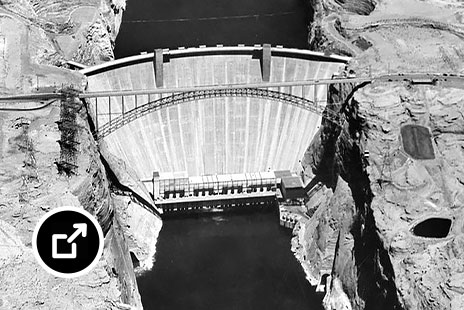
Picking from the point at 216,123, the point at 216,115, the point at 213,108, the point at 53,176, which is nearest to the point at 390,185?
the point at 216,123

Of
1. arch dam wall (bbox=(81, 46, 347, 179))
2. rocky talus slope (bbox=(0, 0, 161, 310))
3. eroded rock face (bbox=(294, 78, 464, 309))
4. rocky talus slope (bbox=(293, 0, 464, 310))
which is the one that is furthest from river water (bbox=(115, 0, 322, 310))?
arch dam wall (bbox=(81, 46, 347, 179))

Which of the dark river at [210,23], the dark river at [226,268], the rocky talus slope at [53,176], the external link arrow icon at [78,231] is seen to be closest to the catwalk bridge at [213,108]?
the rocky talus slope at [53,176]

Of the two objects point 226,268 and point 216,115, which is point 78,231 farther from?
point 216,115

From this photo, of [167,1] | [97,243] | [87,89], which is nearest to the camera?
[97,243]

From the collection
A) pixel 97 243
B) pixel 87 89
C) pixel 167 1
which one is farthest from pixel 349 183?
pixel 167 1

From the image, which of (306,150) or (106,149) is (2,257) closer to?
(106,149)

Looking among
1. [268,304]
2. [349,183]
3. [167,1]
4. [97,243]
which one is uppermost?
[167,1]

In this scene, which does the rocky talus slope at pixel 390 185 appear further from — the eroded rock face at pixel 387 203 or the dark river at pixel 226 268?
the dark river at pixel 226 268

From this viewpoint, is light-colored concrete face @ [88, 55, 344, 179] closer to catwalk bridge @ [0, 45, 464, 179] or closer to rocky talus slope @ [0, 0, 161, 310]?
catwalk bridge @ [0, 45, 464, 179]
